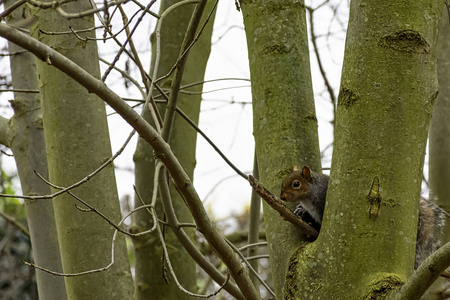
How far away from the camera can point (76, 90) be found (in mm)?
2119

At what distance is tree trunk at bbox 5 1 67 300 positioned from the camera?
246 cm

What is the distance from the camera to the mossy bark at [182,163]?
3.01 meters

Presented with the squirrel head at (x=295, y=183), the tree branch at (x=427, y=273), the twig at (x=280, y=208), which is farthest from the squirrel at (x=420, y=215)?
the tree branch at (x=427, y=273)

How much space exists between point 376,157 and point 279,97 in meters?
0.42

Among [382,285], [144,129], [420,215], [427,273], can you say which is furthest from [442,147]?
[144,129]

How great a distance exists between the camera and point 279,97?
5.69ft

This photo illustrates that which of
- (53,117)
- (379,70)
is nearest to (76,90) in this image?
(53,117)

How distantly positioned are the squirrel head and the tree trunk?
119 centimetres

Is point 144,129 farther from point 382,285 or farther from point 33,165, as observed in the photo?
point 33,165

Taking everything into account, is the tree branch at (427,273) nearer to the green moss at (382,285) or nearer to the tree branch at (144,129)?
the green moss at (382,285)

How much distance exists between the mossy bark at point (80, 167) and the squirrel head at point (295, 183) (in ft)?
2.21

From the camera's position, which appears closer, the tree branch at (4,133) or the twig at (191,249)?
the twig at (191,249)

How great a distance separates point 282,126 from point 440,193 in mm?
1536

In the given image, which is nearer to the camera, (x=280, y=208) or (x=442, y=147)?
(x=280, y=208)
